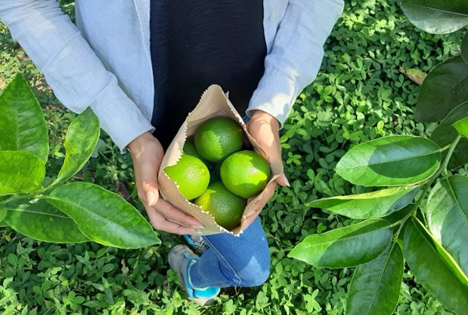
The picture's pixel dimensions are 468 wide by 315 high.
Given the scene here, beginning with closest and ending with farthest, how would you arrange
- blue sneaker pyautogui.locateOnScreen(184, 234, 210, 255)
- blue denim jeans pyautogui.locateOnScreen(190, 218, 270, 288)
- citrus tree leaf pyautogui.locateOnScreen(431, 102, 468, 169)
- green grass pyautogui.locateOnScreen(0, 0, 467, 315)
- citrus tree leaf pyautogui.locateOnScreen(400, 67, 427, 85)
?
citrus tree leaf pyautogui.locateOnScreen(431, 102, 468, 169), blue denim jeans pyautogui.locateOnScreen(190, 218, 270, 288), green grass pyautogui.locateOnScreen(0, 0, 467, 315), blue sneaker pyautogui.locateOnScreen(184, 234, 210, 255), citrus tree leaf pyautogui.locateOnScreen(400, 67, 427, 85)

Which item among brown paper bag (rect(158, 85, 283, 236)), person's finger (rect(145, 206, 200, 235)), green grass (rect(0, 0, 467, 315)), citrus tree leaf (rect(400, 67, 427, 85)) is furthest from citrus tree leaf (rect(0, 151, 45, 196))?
citrus tree leaf (rect(400, 67, 427, 85))

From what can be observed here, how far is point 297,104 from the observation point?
7.66ft

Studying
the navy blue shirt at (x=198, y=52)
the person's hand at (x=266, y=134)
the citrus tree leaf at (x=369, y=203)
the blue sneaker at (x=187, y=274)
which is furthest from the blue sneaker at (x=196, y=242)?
the citrus tree leaf at (x=369, y=203)

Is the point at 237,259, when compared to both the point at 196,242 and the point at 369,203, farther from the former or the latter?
the point at 369,203

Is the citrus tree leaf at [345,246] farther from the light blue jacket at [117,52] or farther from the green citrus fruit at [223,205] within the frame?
the light blue jacket at [117,52]

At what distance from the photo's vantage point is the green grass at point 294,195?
1.89 meters

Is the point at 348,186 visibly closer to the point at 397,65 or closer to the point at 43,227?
the point at 397,65

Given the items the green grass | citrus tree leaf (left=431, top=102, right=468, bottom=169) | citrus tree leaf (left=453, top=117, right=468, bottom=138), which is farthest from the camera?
the green grass

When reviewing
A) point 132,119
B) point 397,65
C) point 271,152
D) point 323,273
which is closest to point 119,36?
point 132,119

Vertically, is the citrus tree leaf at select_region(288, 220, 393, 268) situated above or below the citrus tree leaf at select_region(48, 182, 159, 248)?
below

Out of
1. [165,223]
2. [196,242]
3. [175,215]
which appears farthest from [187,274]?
[175,215]

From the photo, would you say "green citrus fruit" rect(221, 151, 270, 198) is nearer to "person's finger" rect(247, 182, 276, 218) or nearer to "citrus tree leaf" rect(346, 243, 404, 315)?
"person's finger" rect(247, 182, 276, 218)

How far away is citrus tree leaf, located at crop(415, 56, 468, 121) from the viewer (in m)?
1.11

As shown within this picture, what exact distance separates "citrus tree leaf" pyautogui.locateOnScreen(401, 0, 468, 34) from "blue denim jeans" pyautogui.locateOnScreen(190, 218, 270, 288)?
87cm
